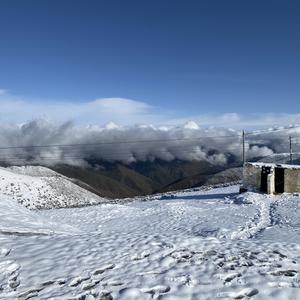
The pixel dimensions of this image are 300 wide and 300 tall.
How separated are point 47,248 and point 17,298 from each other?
137 inches

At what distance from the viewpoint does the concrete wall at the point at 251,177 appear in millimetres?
43938

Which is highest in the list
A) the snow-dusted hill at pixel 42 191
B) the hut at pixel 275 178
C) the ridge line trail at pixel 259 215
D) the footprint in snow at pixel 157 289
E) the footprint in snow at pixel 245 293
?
the footprint in snow at pixel 157 289

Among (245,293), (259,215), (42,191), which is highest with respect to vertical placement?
(245,293)

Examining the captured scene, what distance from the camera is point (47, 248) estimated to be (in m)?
12.7

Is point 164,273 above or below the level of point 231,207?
above

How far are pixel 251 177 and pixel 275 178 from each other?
100 inches

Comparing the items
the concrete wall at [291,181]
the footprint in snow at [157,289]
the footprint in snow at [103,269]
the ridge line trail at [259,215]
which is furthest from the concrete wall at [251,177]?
the footprint in snow at [157,289]

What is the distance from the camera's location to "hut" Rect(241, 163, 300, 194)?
4366 cm

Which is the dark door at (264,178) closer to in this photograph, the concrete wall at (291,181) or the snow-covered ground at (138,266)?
the concrete wall at (291,181)

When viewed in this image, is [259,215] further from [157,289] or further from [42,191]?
[42,191]

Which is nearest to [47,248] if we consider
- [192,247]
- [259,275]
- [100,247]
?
[100,247]

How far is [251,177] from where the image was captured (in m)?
44.1

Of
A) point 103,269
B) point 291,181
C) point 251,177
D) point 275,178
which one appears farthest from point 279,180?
point 103,269

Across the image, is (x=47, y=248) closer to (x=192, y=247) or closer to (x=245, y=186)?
(x=192, y=247)
